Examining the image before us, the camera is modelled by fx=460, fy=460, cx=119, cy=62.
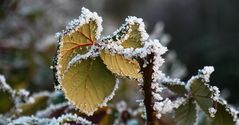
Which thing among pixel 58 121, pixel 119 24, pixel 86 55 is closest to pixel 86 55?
pixel 86 55

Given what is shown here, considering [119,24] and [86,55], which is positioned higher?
[119,24]

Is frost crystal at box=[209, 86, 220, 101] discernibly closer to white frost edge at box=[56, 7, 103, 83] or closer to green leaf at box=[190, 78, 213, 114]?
green leaf at box=[190, 78, 213, 114]

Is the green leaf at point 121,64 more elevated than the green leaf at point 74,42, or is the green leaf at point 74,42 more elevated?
the green leaf at point 74,42

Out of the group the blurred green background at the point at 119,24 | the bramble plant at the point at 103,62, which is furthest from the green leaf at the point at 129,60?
the blurred green background at the point at 119,24

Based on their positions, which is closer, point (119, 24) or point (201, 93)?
point (201, 93)

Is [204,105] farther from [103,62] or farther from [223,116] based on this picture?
[103,62]

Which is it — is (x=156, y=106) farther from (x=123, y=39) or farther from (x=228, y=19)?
(x=228, y=19)

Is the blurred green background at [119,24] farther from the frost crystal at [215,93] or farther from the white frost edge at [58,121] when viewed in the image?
the frost crystal at [215,93]
